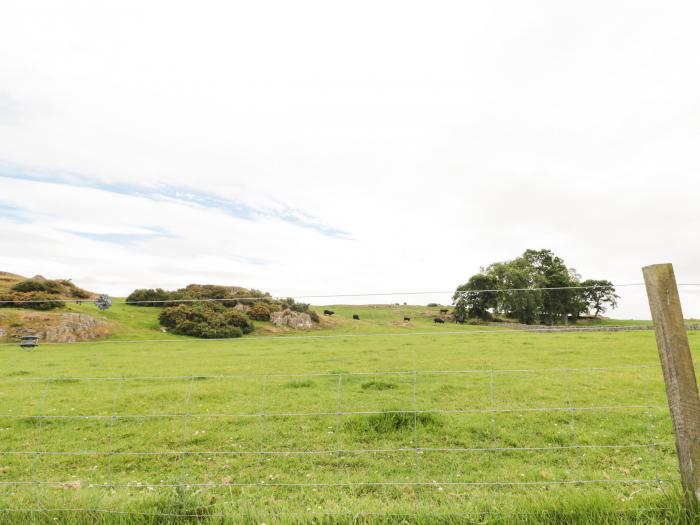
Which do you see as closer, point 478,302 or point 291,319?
point 291,319

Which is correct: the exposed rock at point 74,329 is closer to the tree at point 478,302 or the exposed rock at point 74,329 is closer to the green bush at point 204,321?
the green bush at point 204,321

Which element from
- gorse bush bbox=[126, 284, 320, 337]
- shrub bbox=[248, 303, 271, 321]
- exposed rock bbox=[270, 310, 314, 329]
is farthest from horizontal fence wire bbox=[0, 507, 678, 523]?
shrub bbox=[248, 303, 271, 321]

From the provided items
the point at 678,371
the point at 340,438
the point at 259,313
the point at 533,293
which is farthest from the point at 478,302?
the point at 678,371

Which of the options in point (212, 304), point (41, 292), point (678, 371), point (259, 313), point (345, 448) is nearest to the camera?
point (678, 371)

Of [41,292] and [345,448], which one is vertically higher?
[41,292]

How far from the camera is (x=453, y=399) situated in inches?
497

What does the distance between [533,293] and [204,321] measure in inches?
2073

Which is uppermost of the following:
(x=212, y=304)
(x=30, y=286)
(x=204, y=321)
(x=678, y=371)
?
(x=30, y=286)

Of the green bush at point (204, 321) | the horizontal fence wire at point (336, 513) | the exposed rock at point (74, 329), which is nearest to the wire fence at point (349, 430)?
the horizontal fence wire at point (336, 513)

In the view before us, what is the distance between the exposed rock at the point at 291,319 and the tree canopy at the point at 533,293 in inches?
902

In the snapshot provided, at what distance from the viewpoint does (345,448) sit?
8.21m

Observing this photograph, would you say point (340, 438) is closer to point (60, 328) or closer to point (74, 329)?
point (74, 329)

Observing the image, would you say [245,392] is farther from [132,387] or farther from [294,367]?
[294,367]

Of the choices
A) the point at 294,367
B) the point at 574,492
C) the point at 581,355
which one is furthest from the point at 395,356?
the point at 574,492
